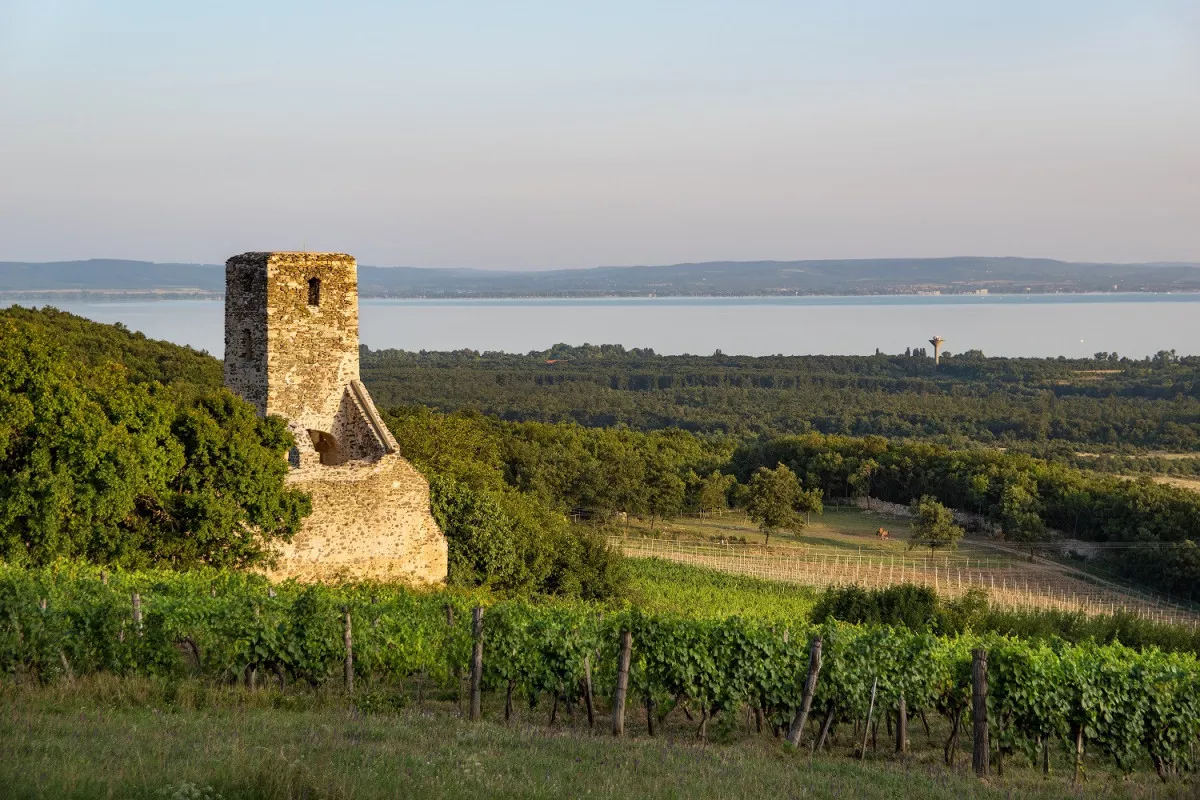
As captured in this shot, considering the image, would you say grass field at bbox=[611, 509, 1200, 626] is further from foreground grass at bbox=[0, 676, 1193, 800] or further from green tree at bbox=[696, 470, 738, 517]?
foreground grass at bbox=[0, 676, 1193, 800]

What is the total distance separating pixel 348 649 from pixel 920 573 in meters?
35.7

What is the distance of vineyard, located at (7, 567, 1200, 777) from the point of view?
40.2 ft

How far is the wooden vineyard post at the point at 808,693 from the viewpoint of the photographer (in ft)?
38.0

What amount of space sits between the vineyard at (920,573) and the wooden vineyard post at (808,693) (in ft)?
84.6

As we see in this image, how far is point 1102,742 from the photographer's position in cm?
1268

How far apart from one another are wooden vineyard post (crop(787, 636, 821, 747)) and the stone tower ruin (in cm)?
892

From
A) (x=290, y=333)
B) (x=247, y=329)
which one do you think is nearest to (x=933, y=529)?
(x=290, y=333)

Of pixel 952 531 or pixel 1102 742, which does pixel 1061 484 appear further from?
pixel 1102 742

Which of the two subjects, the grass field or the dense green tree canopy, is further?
the grass field

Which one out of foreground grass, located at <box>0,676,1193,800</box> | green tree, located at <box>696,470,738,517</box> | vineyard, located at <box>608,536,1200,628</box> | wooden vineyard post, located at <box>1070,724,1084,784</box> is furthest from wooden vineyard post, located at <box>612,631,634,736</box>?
green tree, located at <box>696,470,738,517</box>

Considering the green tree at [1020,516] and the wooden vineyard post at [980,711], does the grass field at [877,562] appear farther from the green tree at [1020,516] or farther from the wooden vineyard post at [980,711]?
the wooden vineyard post at [980,711]

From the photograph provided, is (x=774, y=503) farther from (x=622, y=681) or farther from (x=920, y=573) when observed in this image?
(x=622, y=681)

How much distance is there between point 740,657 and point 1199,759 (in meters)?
5.79

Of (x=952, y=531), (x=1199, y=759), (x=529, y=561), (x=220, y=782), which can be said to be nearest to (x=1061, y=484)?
(x=952, y=531)
